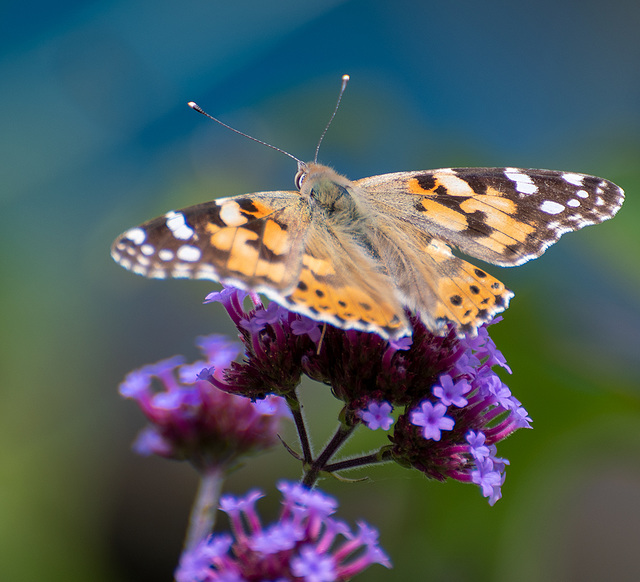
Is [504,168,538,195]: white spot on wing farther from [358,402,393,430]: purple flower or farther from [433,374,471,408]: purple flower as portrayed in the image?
[358,402,393,430]: purple flower

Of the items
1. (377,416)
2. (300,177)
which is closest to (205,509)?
(377,416)

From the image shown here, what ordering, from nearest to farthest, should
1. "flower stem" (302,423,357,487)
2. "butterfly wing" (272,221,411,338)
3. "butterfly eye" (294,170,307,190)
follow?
1. "butterfly wing" (272,221,411,338)
2. "flower stem" (302,423,357,487)
3. "butterfly eye" (294,170,307,190)

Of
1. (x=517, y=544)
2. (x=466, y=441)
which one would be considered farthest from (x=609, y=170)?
(x=466, y=441)

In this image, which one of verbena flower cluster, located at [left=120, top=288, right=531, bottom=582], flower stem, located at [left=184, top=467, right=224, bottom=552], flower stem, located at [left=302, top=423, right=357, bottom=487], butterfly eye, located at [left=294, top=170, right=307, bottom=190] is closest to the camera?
verbena flower cluster, located at [left=120, top=288, right=531, bottom=582]

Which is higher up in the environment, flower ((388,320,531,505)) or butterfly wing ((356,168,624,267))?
butterfly wing ((356,168,624,267))

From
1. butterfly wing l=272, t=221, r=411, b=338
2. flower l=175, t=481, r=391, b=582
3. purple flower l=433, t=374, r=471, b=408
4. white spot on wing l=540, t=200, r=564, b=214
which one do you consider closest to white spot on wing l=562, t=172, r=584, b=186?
white spot on wing l=540, t=200, r=564, b=214

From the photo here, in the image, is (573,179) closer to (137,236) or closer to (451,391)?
(451,391)

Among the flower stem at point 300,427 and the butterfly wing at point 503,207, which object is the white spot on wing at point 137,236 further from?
the butterfly wing at point 503,207

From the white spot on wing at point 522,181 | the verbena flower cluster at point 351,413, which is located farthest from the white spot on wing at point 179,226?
the white spot on wing at point 522,181
